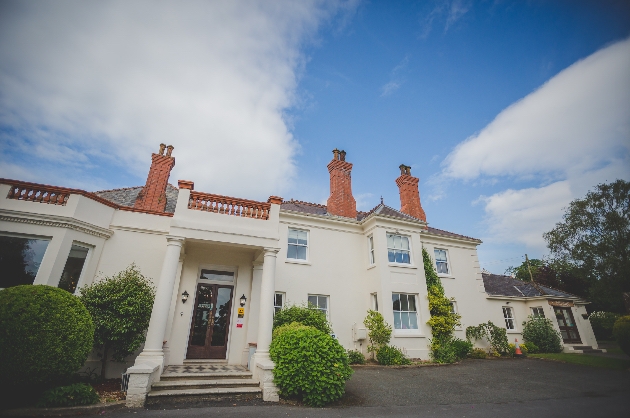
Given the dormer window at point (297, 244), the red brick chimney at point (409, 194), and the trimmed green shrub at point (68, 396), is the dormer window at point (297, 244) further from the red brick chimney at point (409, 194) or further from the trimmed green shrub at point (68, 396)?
the trimmed green shrub at point (68, 396)

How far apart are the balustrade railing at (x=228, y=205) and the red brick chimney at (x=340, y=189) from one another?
621 cm

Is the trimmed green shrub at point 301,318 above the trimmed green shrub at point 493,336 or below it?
above

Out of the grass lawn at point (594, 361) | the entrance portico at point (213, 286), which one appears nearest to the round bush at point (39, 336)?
the entrance portico at point (213, 286)

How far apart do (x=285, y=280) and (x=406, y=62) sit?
987 centimetres

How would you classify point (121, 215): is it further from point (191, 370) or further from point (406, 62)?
point (406, 62)

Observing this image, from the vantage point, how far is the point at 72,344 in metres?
6.09

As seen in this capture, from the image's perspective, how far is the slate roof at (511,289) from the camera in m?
17.8

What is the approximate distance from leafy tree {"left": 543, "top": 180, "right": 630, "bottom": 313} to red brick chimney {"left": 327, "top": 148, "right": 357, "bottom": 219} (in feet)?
80.9

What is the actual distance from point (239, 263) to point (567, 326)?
2094 centimetres

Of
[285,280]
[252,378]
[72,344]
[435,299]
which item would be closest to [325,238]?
[285,280]

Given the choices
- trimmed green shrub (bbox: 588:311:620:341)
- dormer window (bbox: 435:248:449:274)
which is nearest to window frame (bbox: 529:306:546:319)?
dormer window (bbox: 435:248:449:274)

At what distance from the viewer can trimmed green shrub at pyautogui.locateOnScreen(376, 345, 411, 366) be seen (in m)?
11.7

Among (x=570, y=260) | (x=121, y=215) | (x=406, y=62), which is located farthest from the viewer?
(x=570, y=260)

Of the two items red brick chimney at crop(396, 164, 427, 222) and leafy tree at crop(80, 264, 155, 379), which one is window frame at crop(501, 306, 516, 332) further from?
leafy tree at crop(80, 264, 155, 379)
